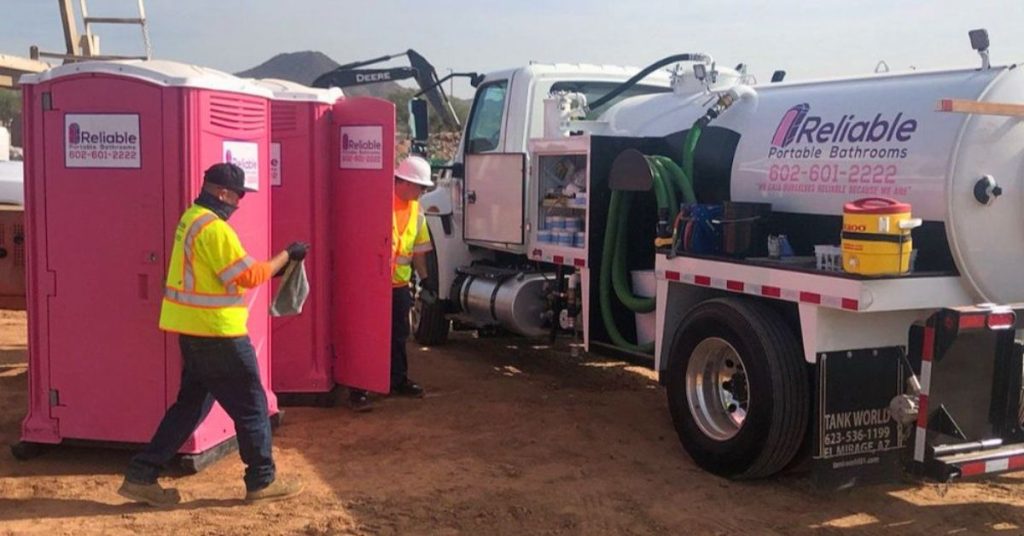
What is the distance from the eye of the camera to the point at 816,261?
19.9 ft

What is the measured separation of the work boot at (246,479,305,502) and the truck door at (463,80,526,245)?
3.48 m

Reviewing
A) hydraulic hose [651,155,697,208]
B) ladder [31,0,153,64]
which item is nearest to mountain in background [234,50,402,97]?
ladder [31,0,153,64]

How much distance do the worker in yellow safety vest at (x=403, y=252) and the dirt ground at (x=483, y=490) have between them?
0.34 metres

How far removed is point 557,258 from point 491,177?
4.15 ft

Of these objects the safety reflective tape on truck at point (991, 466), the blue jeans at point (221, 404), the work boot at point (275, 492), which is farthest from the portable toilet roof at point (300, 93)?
the safety reflective tape on truck at point (991, 466)

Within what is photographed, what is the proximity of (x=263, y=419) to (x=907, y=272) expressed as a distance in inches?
136

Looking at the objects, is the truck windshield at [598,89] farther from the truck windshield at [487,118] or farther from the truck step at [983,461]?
the truck step at [983,461]

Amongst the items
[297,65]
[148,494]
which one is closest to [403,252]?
[148,494]

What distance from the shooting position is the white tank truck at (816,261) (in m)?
5.51

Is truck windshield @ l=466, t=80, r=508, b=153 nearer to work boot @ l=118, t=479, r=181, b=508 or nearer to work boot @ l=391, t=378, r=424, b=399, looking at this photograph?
work boot @ l=391, t=378, r=424, b=399

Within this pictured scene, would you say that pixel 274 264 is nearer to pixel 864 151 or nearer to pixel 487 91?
pixel 864 151

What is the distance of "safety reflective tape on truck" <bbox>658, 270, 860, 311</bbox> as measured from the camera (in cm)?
554

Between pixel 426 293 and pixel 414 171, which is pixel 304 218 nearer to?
pixel 414 171

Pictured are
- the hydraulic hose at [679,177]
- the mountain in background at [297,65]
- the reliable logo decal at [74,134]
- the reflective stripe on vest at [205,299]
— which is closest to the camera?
the reflective stripe on vest at [205,299]
